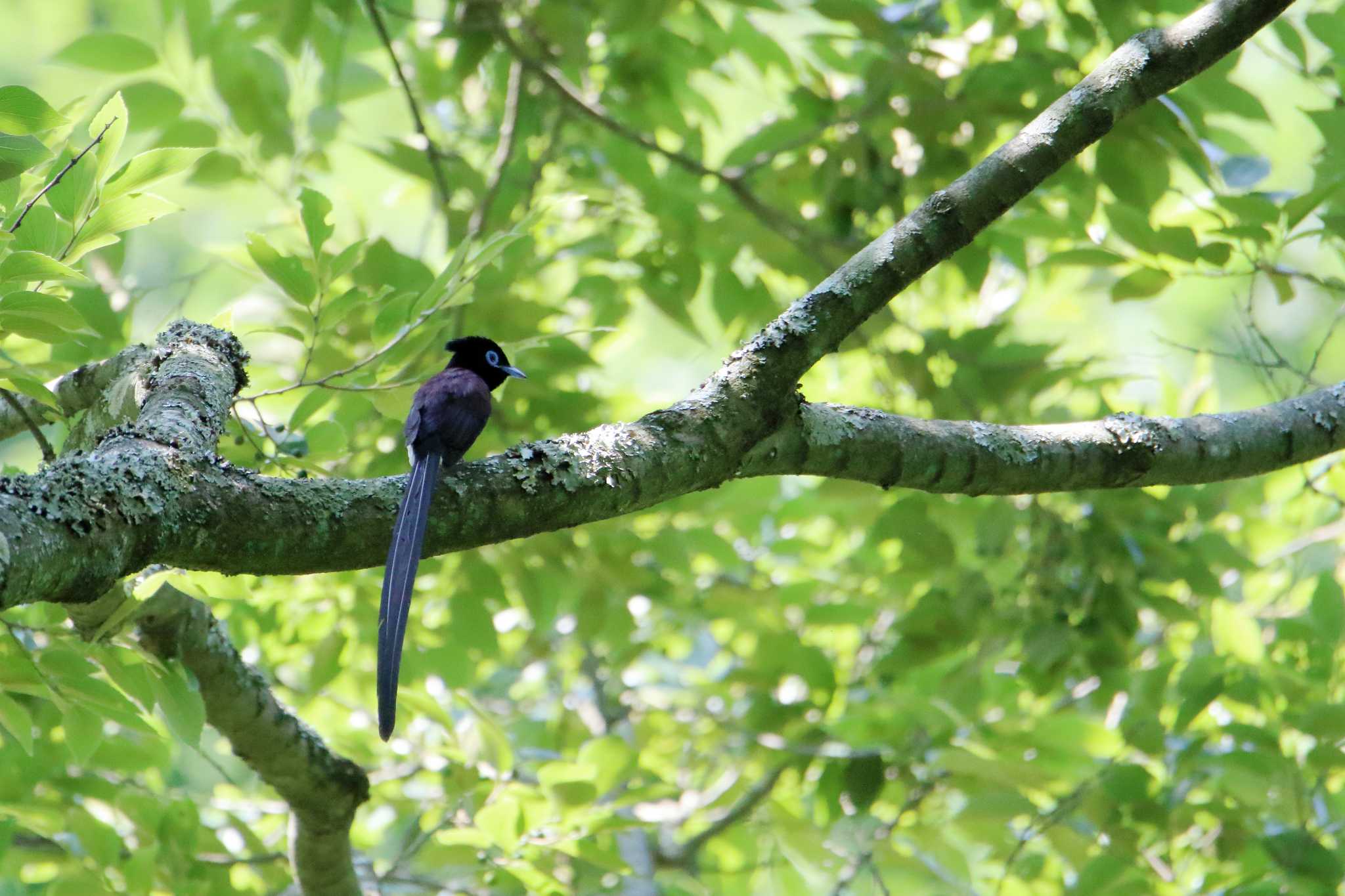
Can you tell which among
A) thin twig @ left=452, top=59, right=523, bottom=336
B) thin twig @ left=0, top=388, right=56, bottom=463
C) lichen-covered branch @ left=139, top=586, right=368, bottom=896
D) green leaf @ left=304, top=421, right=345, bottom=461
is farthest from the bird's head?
thin twig @ left=0, top=388, right=56, bottom=463

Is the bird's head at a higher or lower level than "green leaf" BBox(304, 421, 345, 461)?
higher

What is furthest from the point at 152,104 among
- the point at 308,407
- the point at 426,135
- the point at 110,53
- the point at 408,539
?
the point at 408,539

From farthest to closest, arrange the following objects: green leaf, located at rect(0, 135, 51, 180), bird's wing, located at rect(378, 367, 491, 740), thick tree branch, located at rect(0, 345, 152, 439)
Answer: thick tree branch, located at rect(0, 345, 152, 439), bird's wing, located at rect(378, 367, 491, 740), green leaf, located at rect(0, 135, 51, 180)

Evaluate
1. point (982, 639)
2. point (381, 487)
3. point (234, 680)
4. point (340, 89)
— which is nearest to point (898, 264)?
point (381, 487)

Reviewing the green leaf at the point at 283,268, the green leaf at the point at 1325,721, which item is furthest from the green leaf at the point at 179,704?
the green leaf at the point at 1325,721

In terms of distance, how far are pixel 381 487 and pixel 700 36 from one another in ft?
10.7

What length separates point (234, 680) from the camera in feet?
9.10

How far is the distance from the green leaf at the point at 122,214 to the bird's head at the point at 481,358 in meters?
1.24

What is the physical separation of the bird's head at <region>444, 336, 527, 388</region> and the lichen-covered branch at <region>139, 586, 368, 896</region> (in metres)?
0.98

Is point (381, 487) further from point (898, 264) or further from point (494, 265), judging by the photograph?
point (494, 265)

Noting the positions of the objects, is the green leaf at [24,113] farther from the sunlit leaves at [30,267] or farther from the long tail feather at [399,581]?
the long tail feather at [399,581]

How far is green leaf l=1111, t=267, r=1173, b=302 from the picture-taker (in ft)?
10.2

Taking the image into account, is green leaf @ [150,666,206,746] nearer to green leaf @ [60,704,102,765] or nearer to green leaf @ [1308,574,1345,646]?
green leaf @ [60,704,102,765]

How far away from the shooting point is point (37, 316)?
6.10 ft
